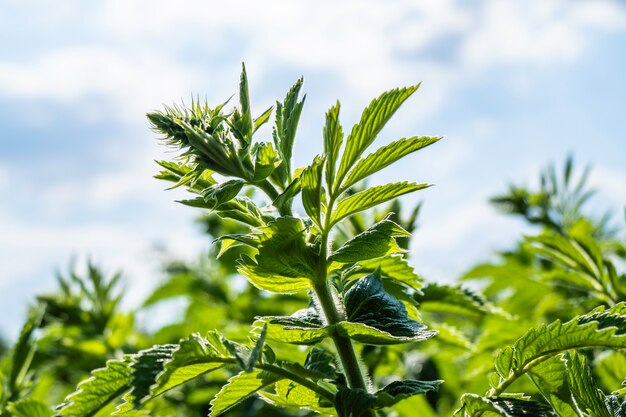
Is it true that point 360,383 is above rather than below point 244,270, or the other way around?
below

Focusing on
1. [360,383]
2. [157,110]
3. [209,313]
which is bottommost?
[360,383]

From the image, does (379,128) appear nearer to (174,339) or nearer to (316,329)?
(316,329)

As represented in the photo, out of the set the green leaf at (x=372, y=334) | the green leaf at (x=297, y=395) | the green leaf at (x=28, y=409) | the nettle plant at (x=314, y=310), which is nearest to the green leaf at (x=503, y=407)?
the nettle plant at (x=314, y=310)

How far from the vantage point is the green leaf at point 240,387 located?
47.4 inches

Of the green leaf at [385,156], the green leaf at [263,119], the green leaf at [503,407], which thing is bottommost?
the green leaf at [503,407]

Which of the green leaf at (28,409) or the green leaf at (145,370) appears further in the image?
the green leaf at (28,409)

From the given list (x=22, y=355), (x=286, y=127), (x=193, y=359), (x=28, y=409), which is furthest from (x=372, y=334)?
(x=22, y=355)

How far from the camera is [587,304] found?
232cm

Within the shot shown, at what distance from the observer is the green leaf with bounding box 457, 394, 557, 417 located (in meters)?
1.12

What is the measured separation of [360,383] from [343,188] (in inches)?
14.0

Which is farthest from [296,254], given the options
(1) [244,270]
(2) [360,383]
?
(2) [360,383]

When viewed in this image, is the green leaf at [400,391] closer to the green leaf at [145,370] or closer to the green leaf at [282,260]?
the green leaf at [282,260]

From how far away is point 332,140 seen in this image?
3.87 feet

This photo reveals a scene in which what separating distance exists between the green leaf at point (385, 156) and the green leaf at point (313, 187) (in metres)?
0.07
